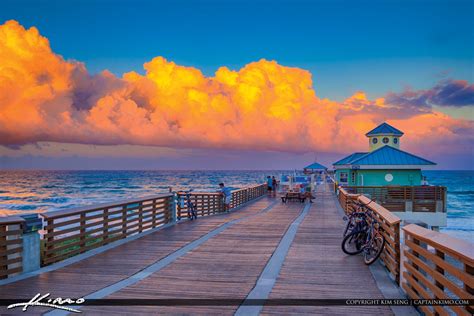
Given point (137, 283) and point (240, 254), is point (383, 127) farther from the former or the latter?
point (137, 283)

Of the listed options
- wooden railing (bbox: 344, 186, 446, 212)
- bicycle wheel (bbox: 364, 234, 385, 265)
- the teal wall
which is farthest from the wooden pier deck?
the teal wall

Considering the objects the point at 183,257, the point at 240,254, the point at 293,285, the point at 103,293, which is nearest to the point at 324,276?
the point at 293,285

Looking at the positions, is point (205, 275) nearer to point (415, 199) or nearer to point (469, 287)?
point (469, 287)

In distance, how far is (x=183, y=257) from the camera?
30.2 ft

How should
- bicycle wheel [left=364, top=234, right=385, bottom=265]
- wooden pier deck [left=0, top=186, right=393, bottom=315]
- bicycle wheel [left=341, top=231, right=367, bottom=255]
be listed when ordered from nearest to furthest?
wooden pier deck [left=0, top=186, right=393, bottom=315], bicycle wheel [left=364, top=234, right=385, bottom=265], bicycle wheel [left=341, top=231, right=367, bottom=255]

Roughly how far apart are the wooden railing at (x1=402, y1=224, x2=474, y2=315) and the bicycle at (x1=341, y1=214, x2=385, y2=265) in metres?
1.94

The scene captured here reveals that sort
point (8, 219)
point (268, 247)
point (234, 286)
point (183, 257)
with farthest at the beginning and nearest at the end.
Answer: point (268, 247)
point (183, 257)
point (8, 219)
point (234, 286)

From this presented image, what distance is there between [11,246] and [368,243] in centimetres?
718

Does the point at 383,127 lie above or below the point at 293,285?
above

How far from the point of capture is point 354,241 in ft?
32.5

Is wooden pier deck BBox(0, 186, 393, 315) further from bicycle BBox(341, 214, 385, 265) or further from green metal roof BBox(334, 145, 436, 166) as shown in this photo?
green metal roof BBox(334, 145, 436, 166)

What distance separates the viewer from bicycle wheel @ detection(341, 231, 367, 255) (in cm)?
948

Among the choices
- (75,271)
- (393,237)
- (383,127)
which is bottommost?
(75,271)

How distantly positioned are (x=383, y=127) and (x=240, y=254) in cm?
3520
